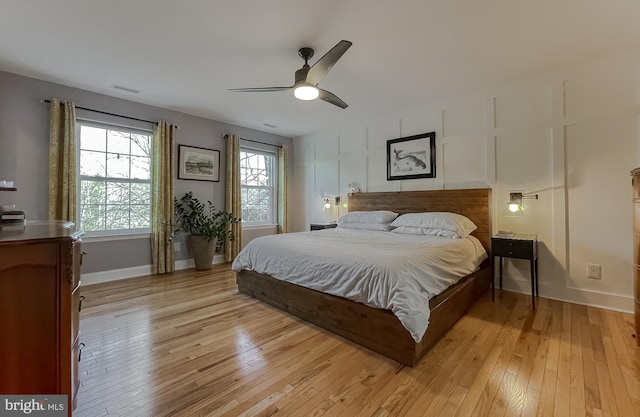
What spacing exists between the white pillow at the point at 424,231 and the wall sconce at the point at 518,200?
80 centimetres

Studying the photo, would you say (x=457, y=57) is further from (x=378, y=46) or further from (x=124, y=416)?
(x=124, y=416)

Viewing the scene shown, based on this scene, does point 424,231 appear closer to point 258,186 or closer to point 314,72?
point 314,72

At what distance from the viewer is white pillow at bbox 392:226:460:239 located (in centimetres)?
324

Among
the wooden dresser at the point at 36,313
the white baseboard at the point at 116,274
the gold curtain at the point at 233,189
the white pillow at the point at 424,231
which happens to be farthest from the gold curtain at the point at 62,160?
the white pillow at the point at 424,231

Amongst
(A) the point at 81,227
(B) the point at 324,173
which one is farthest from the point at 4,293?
(B) the point at 324,173

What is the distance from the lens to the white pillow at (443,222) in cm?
326

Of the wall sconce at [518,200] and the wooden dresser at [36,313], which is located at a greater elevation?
the wall sconce at [518,200]

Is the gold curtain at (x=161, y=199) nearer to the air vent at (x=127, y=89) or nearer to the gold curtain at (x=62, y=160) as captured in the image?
the air vent at (x=127, y=89)

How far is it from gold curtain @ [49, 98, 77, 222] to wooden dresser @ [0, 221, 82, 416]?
9.58ft

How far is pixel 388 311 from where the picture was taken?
195 centimetres

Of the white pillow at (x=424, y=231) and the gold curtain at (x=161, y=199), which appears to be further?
the gold curtain at (x=161, y=199)

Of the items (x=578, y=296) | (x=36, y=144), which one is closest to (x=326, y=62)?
(x=578, y=296)

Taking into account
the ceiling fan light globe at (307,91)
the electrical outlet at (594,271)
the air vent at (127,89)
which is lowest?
the electrical outlet at (594,271)

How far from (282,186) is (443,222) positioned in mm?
3466
